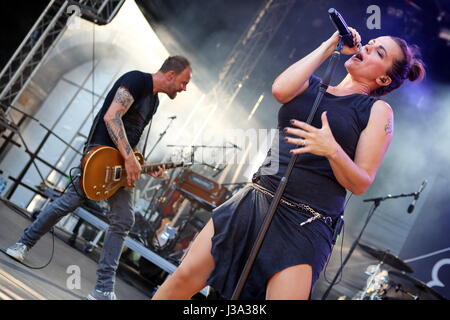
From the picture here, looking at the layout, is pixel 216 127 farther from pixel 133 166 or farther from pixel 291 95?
pixel 291 95

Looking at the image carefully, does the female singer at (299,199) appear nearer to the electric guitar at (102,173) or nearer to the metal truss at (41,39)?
the electric guitar at (102,173)

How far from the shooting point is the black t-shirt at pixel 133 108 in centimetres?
341

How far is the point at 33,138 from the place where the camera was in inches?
430

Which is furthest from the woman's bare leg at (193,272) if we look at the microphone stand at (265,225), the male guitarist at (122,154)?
the male guitarist at (122,154)

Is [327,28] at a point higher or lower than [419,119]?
higher

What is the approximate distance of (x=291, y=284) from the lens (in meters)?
1.41

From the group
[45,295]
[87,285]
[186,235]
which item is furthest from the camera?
[186,235]

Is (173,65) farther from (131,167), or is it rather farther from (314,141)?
(314,141)

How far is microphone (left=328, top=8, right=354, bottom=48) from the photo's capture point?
1.54 metres

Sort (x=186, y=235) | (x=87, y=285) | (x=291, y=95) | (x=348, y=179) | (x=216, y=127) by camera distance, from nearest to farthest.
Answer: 1. (x=348, y=179)
2. (x=291, y=95)
3. (x=87, y=285)
4. (x=186, y=235)
5. (x=216, y=127)

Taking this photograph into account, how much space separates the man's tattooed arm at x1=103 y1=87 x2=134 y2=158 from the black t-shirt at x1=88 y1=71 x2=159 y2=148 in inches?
2.9

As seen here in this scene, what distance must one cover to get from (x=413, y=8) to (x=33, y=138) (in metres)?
9.19

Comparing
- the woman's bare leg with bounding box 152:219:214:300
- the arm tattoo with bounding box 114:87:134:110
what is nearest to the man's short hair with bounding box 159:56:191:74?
the arm tattoo with bounding box 114:87:134:110
